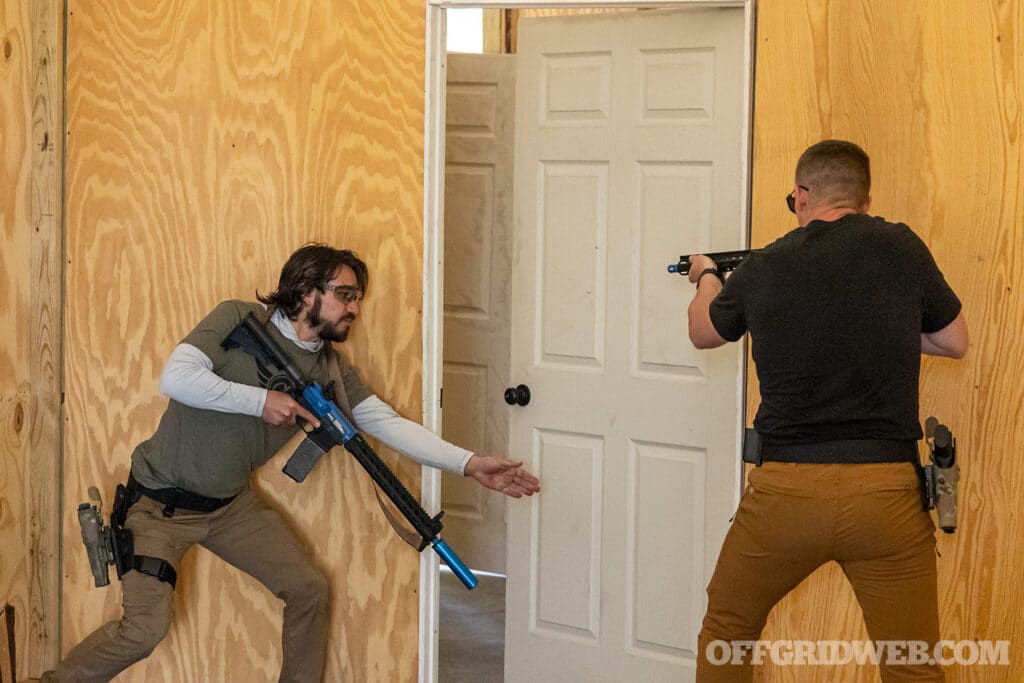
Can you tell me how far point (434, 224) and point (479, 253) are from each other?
123 centimetres

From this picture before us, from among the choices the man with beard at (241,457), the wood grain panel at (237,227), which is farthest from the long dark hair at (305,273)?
the wood grain panel at (237,227)

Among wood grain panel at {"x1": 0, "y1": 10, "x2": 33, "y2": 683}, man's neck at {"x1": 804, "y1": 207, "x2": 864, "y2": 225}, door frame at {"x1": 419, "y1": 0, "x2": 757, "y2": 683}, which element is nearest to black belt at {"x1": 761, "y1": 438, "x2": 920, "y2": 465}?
man's neck at {"x1": 804, "y1": 207, "x2": 864, "y2": 225}

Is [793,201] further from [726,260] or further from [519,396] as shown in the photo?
[519,396]

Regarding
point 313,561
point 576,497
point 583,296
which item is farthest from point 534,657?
point 583,296

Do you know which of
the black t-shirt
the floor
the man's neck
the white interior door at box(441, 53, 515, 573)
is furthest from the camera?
the white interior door at box(441, 53, 515, 573)

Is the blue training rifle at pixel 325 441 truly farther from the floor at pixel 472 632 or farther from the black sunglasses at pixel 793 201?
the black sunglasses at pixel 793 201

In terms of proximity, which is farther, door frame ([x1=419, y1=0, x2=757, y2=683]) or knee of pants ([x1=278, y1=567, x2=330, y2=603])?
knee of pants ([x1=278, y1=567, x2=330, y2=603])

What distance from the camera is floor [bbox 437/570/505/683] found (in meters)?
4.04

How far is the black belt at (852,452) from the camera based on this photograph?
8.23ft

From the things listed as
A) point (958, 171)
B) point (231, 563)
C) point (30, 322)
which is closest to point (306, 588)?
point (231, 563)

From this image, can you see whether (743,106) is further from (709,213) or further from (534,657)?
(534,657)

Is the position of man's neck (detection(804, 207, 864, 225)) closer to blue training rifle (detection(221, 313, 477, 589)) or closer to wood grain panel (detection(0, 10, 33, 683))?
blue training rifle (detection(221, 313, 477, 589))

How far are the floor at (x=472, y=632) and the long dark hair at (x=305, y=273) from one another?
1.27 m

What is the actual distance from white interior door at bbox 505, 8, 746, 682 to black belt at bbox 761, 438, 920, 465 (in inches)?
28.6
